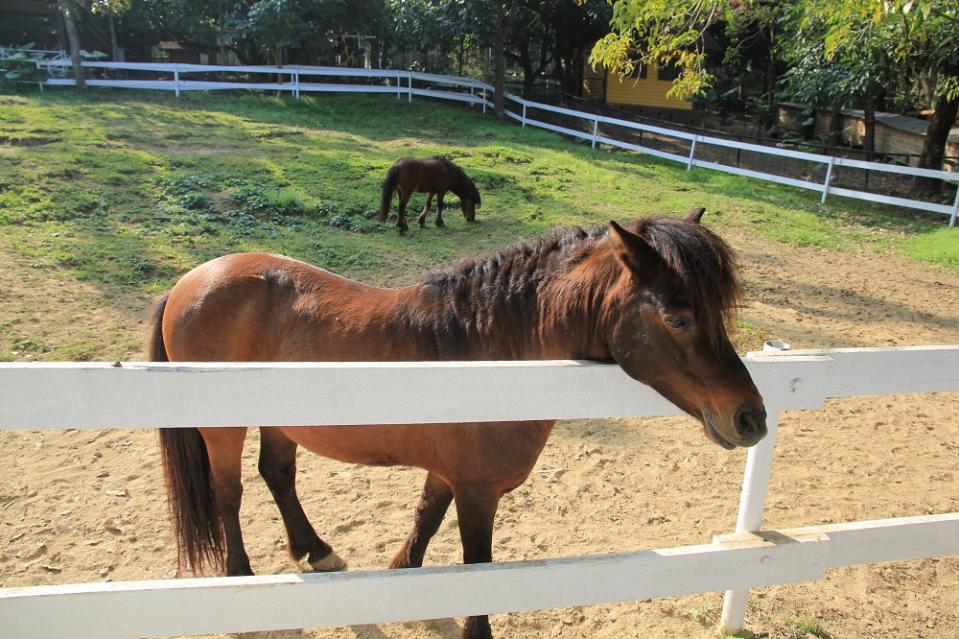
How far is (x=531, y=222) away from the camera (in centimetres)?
1096

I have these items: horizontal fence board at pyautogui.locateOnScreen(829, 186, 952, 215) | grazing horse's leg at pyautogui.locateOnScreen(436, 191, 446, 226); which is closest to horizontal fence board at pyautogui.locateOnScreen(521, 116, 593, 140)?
horizontal fence board at pyautogui.locateOnScreen(829, 186, 952, 215)

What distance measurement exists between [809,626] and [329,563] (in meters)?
2.39

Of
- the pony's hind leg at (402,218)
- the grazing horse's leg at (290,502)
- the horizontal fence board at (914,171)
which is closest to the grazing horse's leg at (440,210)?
the pony's hind leg at (402,218)

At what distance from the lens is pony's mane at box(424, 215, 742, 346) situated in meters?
1.99

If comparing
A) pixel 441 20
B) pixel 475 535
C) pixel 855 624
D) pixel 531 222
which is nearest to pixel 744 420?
pixel 475 535

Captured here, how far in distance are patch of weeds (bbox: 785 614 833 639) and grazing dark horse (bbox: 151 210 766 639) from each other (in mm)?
1475

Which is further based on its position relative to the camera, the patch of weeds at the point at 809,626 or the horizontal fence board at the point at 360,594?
the patch of weeds at the point at 809,626

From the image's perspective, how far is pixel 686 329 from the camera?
1983 millimetres

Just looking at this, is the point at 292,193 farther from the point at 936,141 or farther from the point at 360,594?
the point at 936,141

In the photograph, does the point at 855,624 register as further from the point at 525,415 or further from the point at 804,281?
the point at 804,281

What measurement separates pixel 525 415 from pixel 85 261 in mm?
7501

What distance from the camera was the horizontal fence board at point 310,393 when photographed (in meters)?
1.46

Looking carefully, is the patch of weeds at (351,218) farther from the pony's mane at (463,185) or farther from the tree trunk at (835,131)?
the tree trunk at (835,131)

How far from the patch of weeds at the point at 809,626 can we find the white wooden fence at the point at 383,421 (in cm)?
96
